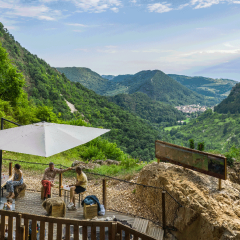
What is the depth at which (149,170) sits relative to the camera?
7.11m

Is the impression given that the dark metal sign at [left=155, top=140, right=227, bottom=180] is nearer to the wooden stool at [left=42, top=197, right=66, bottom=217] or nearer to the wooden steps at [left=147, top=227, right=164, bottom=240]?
the wooden steps at [left=147, top=227, right=164, bottom=240]

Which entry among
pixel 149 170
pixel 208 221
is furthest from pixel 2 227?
pixel 149 170

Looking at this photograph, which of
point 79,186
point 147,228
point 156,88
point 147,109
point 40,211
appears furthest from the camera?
point 156,88

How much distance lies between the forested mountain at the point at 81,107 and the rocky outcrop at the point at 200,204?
38.7 m

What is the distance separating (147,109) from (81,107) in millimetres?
67495

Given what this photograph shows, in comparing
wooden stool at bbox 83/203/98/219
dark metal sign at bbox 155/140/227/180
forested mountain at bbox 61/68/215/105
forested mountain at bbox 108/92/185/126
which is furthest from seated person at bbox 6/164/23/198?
forested mountain at bbox 61/68/215/105

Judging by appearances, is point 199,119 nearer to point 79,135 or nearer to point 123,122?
point 123,122

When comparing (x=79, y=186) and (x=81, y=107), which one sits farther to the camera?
(x=81, y=107)

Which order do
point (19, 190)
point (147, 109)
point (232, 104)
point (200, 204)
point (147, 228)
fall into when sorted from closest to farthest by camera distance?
1. point (200, 204)
2. point (147, 228)
3. point (19, 190)
4. point (232, 104)
5. point (147, 109)

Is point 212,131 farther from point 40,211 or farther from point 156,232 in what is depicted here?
point 40,211

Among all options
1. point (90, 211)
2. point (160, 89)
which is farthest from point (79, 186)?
point (160, 89)

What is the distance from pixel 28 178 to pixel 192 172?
6224mm

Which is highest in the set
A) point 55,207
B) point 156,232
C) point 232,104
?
point 232,104

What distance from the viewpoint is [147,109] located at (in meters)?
125
